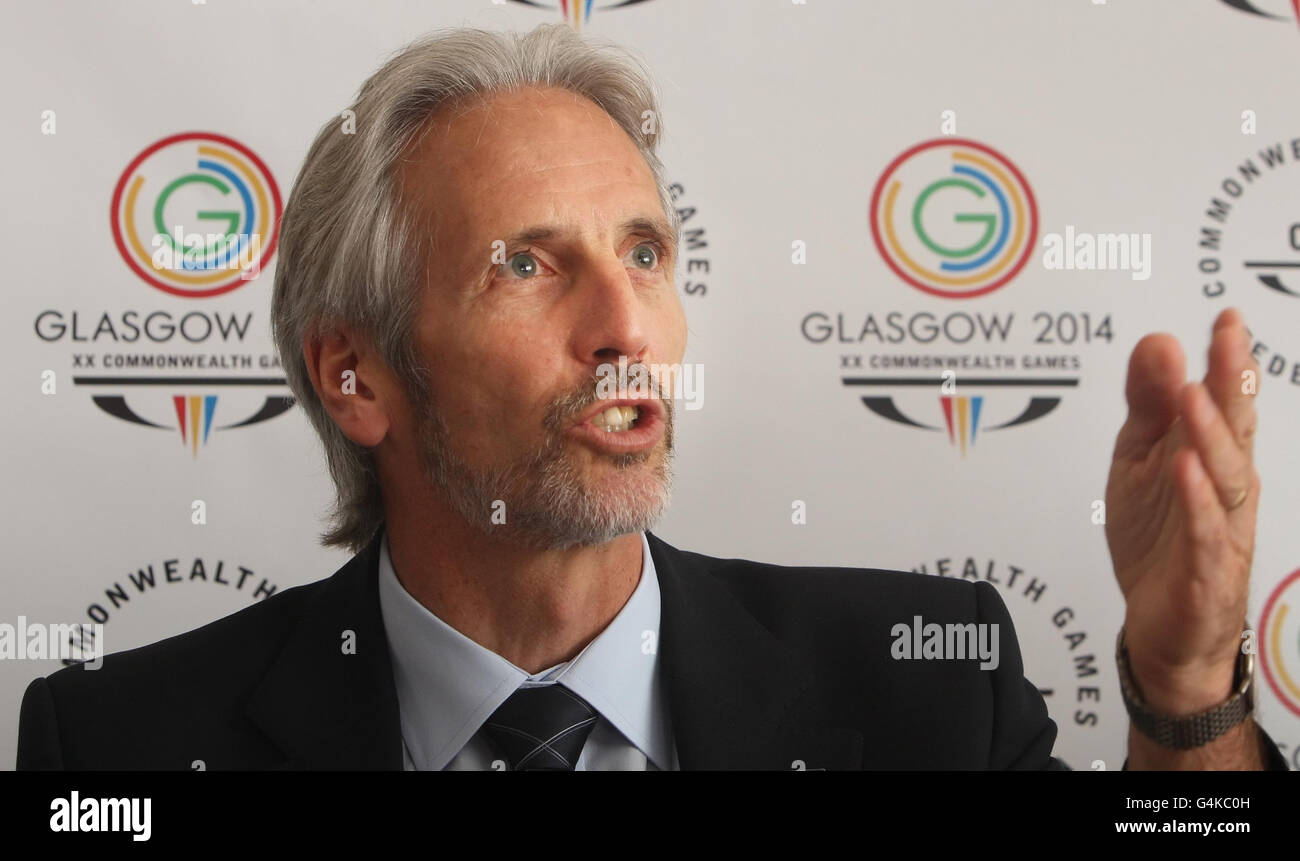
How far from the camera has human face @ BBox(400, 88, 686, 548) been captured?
1.41 metres

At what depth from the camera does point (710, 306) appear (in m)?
2.00

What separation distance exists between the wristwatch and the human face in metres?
0.57

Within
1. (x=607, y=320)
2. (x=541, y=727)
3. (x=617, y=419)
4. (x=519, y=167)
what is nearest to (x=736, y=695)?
(x=541, y=727)

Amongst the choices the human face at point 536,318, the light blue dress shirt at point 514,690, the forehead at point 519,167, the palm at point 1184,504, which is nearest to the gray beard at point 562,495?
the human face at point 536,318

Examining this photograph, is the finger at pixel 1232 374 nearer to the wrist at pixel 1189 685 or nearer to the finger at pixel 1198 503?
the finger at pixel 1198 503

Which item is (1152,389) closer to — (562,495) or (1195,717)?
(1195,717)

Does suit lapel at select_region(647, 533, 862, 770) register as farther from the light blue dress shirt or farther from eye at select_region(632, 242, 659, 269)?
eye at select_region(632, 242, 659, 269)

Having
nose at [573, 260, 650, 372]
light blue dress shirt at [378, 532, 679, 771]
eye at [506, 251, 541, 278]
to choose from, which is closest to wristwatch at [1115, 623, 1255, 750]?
light blue dress shirt at [378, 532, 679, 771]

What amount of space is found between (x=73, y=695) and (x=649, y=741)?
2.54ft

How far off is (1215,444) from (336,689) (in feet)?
3.43
